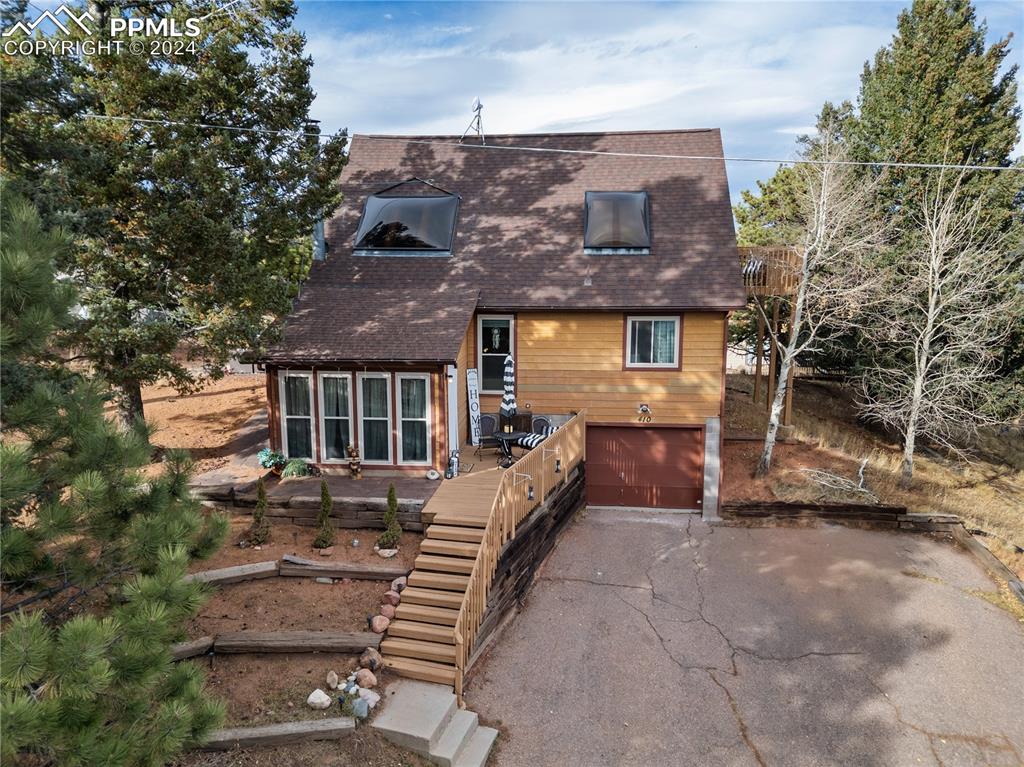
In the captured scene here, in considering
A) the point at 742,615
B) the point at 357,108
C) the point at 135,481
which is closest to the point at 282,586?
the point at 135,481

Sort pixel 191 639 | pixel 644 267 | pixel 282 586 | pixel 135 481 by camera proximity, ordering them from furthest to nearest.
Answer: pixel 644 267 < pixel 282 586 < pixel 191 639 < pixel 135 481

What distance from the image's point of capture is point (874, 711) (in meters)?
7.58

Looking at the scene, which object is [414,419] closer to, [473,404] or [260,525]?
[473,404]

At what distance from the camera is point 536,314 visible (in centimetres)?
1356

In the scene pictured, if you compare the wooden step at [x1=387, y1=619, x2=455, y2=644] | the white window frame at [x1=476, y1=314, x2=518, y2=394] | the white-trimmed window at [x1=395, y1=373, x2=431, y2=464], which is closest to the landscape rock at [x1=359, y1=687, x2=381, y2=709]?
the wooden step at [x1=387, y1=619, x2=455, y2=644]

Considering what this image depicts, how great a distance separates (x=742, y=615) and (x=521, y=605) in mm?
3594

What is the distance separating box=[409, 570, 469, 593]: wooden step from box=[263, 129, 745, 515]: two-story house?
3.37 m

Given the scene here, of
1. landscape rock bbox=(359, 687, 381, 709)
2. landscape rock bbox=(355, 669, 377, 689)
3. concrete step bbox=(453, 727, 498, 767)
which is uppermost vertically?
landscape rock bbox=(355, 669, 377, 689)

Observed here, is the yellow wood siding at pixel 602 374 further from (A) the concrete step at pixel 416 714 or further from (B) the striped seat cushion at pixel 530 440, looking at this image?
(A) the concrete step at pixel 416 714

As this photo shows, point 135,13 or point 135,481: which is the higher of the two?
point 135,13

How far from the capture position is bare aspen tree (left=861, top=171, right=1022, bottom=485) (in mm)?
14727

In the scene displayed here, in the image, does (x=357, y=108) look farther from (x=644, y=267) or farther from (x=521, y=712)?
(x=521, y=712)

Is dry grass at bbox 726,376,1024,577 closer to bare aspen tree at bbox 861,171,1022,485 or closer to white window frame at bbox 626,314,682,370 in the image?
bare aspen tree at bbox 861,171,1022,485

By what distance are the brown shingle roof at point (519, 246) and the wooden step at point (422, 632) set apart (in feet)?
16.4
